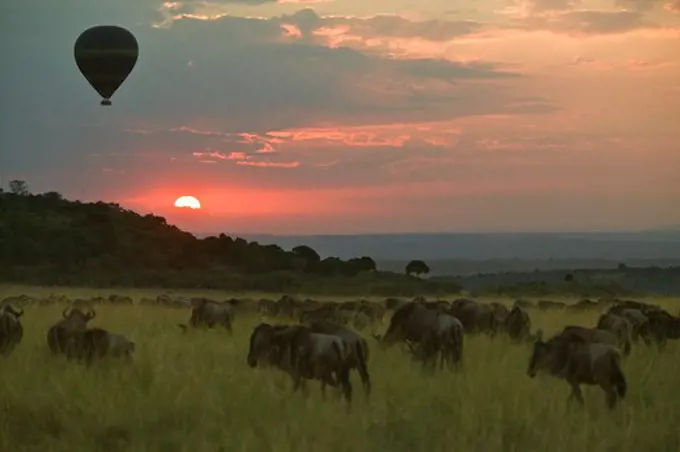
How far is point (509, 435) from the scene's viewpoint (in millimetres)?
8273

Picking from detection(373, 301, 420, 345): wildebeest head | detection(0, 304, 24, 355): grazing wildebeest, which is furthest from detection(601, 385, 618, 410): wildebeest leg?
detection(0, 304, 24, 355): grazing wildebeest

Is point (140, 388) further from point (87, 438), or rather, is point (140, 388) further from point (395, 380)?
point (395, 380)

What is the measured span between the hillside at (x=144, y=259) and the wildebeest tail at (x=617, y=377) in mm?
16260

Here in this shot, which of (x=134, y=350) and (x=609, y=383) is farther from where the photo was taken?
(x=134, y=350)

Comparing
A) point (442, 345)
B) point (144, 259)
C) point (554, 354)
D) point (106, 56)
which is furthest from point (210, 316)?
point (144, 259)

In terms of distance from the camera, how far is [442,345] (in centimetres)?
1297

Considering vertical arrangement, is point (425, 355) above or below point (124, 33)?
below

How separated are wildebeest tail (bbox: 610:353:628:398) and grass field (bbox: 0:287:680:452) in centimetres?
14

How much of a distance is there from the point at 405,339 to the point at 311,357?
3.86m

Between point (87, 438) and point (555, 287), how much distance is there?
27.0m

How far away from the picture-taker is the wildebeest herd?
10023 mm

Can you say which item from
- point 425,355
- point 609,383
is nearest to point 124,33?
point 425,355

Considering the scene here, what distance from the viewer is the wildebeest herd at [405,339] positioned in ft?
32.9

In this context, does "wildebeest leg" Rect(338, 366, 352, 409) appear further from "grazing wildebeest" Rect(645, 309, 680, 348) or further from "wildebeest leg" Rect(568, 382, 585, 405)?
"grazing wildebeest" Rect(645, 309, 680, 348)
